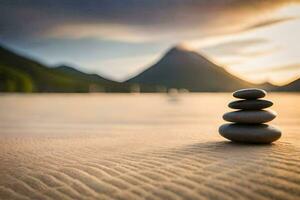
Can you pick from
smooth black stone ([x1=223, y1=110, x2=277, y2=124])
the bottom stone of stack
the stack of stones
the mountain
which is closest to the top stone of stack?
the stack of stones

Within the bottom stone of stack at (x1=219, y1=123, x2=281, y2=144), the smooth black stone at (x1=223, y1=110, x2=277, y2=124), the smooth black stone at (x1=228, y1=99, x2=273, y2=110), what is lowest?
the bottom stone of stack at (x1=219, y1=123, x2=281, y2=144)

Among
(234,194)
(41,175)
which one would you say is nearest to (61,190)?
(41,175)

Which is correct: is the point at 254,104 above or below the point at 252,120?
above

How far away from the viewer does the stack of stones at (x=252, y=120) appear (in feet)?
20.4

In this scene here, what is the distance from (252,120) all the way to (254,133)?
0.86 feet

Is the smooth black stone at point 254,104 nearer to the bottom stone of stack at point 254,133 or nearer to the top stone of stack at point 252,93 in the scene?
the top stone of stack at point 252,93

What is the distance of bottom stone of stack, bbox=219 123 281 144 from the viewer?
20.3ft

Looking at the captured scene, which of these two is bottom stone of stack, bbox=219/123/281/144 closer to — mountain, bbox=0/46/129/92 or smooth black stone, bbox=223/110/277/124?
smooth black stone, bbox=223/110/277/124

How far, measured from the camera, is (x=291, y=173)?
4289mm

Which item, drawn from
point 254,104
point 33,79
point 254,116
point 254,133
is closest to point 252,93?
point 254,104

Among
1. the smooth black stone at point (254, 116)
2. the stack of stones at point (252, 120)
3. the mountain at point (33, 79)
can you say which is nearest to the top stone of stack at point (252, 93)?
the stack of stones at point (252, 120)

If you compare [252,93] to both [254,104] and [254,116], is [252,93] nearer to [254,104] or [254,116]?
[254,104]

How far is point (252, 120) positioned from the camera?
631 cm

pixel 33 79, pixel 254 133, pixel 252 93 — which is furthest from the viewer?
pixel 33 79
